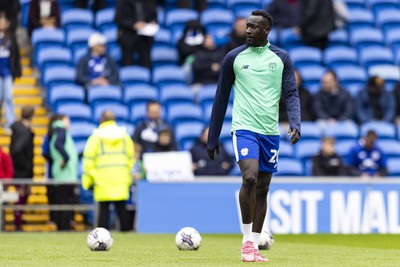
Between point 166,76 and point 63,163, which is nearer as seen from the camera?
point 63,163

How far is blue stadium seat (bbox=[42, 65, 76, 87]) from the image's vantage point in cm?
2053

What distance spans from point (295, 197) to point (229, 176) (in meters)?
1.30

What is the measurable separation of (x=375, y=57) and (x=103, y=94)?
6.50 meters

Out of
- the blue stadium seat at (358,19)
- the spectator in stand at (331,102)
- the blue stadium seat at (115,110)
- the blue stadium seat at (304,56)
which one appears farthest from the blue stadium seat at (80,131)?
the blue stadium seat at (358,19)

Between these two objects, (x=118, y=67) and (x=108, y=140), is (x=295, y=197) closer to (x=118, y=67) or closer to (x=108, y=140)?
(x=108, y=140)

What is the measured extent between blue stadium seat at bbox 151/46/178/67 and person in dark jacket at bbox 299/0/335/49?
9.52 feet

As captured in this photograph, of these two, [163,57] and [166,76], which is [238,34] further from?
[163,57]

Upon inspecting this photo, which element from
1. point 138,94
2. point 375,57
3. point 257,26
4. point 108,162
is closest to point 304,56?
point 375,57

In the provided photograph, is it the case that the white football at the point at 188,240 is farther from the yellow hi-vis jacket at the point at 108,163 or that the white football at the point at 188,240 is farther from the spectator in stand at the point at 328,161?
the spectator in stand at the point at 328,161

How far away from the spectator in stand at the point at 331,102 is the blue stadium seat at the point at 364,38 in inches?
122

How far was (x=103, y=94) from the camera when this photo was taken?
20516 mm

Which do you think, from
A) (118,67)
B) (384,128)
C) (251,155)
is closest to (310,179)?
(384,128)

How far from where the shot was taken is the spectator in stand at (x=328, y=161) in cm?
1943

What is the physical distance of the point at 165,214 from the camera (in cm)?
1791
